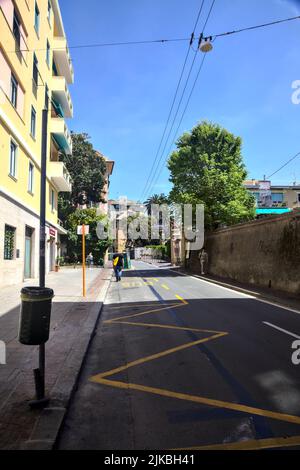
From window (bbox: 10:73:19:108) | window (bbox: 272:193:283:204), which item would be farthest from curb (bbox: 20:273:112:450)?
window (bbox: 272:193:283:204)

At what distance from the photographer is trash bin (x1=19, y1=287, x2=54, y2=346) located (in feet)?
14.1

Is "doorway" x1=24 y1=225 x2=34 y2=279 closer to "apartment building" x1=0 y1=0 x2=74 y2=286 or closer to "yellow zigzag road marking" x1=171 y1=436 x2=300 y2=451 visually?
"apartment building" x1=0 y1=0 x2=74 y2=286

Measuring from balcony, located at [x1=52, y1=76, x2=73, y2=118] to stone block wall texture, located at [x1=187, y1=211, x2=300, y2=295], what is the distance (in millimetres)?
14425

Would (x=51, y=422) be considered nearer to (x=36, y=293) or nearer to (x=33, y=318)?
(x=33, y=318)

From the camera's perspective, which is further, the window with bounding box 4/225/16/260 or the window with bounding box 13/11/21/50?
the window with bounding box 13/11/21/50

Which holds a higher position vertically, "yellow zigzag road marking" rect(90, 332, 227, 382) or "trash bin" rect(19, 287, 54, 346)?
"trash bin" rect(19, 287, 54, 346)

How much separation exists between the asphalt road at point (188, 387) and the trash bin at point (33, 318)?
883mm

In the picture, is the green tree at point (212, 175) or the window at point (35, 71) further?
the green tree at point (212, 175)

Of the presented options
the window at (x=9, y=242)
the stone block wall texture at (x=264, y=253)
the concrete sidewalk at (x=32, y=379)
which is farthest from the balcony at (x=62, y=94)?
the concrete sidewalk at (x=32, y=379)

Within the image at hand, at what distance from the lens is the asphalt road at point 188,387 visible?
3703mm

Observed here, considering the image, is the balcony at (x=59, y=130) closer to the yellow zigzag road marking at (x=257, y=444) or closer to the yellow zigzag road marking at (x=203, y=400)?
the yellow zigzag road marking at (x=203, y=400)

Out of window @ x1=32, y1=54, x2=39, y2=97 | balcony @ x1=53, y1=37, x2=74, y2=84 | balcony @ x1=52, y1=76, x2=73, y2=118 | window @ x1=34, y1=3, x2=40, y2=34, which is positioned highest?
balcony @ x1=53, y1=37, x2=74, y2=84
